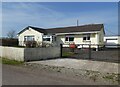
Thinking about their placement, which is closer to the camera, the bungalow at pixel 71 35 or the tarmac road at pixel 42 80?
the tarmac road at pixel 42 80

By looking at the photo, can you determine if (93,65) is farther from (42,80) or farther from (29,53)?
(42,80)

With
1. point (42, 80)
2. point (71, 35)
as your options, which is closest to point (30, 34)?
point (71, 35)

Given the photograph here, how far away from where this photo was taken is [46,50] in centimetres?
1555

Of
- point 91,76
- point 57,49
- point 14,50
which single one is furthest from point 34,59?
point 91,76

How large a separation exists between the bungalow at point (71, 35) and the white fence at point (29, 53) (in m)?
15.7

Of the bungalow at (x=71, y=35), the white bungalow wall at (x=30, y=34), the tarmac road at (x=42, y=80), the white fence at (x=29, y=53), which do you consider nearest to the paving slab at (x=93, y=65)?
the white fence at (x=29, y=53)

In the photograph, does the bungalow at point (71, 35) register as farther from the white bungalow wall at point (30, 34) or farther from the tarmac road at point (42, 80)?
the tarmac road at point (42, 80)

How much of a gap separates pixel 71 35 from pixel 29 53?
2054cm

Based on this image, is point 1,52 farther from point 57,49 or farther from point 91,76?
point 91,76

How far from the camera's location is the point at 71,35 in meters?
33.9

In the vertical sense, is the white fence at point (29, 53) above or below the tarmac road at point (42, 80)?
above

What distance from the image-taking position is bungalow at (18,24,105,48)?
31.4 m

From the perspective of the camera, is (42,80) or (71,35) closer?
(42,80)

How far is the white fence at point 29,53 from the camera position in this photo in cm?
1384
